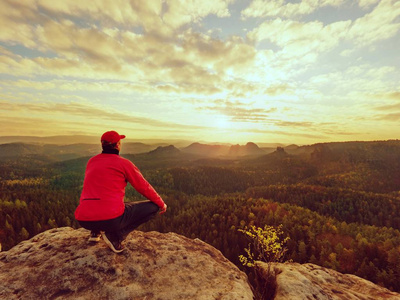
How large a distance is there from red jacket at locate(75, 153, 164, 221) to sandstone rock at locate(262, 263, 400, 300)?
700 cm

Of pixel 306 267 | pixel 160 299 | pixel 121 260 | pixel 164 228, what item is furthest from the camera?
pixel 164 228

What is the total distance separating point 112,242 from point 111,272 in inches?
40.4

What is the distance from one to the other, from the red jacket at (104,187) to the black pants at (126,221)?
9.3 inches

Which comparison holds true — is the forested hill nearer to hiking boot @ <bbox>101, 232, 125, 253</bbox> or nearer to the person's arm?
hiking boot @ <bbox>101, 232, 125, 253</bbox>

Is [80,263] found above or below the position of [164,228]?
above

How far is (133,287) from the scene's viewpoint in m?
6.29

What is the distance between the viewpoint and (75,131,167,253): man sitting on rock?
6195 millimetres

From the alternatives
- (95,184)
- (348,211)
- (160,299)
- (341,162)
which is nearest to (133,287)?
(160,299)

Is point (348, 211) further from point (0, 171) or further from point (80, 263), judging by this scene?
point (0, 171)

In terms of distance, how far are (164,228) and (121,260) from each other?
27530 mm

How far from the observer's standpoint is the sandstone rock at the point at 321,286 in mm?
7383

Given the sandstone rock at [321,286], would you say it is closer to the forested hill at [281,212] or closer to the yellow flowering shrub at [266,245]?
the yellow flowering shrub at [266,245]

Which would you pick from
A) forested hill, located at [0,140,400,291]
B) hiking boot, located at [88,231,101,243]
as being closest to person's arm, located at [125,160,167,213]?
hiking boot, located at [88,231,101,243]

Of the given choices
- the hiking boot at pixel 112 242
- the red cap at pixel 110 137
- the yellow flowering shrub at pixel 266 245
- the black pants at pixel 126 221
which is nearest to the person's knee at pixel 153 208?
the black pants at pixel 126 221
